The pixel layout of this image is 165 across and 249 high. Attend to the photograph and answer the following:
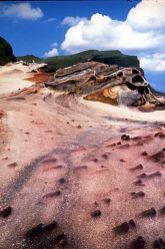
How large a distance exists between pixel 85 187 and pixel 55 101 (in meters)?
6.38

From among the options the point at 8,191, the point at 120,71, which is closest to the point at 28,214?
the point at 8,191

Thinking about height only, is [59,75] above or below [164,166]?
above

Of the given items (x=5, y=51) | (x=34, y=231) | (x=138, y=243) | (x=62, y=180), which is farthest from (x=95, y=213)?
(x=5, y=51)

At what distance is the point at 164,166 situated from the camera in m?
8.20

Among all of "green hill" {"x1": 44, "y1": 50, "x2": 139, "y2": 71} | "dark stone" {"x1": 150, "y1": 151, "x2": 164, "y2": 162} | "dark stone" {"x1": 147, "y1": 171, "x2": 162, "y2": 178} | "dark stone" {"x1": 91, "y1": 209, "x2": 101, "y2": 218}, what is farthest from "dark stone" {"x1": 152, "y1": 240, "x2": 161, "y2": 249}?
"green hill" {"x1": 44, "y1": 50, "x2": 139, "y2": 71}

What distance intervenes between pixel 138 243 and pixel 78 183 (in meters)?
1.64

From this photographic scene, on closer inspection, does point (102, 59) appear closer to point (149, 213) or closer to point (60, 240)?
point (149, 213)

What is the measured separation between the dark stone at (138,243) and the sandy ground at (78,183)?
0.04ft

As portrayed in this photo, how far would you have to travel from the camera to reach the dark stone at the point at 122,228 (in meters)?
6.47

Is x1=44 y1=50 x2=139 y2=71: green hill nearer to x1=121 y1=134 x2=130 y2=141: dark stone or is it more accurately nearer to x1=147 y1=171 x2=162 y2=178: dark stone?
x1=121 y1=134 x2=130 y2=141: dark stone

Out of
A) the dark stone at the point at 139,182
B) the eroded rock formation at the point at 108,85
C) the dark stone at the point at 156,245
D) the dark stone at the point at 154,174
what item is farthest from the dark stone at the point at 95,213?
the eroded rock formation at the point at 108,85

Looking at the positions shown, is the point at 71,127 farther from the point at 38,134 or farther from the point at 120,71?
the point at 120,71

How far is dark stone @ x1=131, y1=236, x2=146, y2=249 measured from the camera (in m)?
6.23

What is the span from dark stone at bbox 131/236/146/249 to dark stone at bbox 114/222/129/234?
0.72ft
